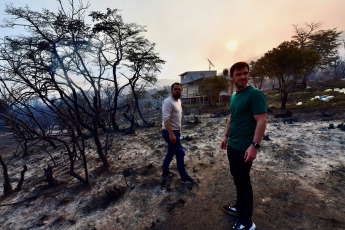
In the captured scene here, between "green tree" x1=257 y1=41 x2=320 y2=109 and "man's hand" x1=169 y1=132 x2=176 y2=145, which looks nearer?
"man's hand" x1=169 y1=132 x2=176 y2=145

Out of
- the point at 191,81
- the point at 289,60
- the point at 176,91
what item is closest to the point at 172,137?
the point at 176,91

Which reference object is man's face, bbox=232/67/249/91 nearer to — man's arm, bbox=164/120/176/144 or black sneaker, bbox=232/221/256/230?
man's arm, bbox=164/120/176/144

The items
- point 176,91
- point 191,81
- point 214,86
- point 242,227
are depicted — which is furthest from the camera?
point 191,81

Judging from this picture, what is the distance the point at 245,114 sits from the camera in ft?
5.54

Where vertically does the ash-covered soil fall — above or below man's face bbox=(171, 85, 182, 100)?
below

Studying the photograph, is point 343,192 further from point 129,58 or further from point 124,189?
point 129,58

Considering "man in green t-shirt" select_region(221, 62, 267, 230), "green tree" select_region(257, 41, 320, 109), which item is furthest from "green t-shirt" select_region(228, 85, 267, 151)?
"green tree" select_region(257, 41, 320, 109)

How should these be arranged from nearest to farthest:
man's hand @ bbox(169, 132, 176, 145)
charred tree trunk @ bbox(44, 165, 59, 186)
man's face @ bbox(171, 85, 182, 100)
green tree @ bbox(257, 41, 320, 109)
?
man's hand @ bbox(169, 132, 176, 145) → man's face @ bbox(171, 85, 182, 100) → charred tree trunk @ bbox(44, 165, 59, 186) → green tree @ bbox(257, 41, 320, 109)

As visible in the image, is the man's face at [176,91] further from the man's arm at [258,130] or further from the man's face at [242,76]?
the man's arm at [258,130]

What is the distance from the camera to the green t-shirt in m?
1.55

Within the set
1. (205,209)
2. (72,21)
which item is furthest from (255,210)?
(72,21)

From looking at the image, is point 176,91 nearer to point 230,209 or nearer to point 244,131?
point 244,131

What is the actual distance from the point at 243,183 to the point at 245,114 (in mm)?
839

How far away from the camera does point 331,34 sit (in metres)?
22.4
